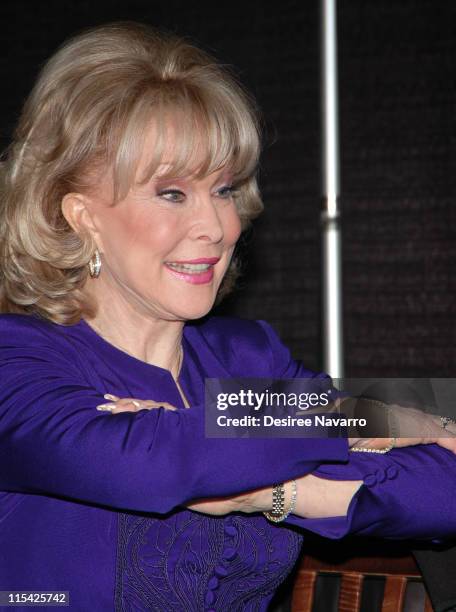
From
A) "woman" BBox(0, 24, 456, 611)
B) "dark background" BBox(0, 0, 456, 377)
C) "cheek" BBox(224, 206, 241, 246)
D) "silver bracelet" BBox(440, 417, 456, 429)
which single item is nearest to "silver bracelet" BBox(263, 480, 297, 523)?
"woman" BBox(0, 24, 456, 611)

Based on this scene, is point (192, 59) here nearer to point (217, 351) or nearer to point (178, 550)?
point (217, 351)

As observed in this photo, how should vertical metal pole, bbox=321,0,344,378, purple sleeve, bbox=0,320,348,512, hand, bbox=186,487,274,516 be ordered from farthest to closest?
1. vertical metal pole, bbox=321,0,344,378
2. hand, bbox=186,487,274,516
3. purple sleeve, bbox=0,320,348,512

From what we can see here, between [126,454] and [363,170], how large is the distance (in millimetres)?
1456

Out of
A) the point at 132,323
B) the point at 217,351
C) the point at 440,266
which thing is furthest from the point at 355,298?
the point at 132,323

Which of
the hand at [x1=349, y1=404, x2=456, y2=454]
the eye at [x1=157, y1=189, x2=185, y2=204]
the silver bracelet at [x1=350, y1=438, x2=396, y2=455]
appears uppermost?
the eye at [x1=157, y1=189, x2=185, y2=204]

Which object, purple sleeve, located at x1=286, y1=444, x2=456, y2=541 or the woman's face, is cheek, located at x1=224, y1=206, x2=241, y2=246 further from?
purple sleeve, located at x1=286, y1=444, x2=456, y2=541

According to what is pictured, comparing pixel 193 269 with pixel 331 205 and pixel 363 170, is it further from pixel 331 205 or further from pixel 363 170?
pixel 363 170

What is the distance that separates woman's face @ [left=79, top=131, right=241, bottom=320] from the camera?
5.05 feet

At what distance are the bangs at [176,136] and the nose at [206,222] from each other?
0.05m

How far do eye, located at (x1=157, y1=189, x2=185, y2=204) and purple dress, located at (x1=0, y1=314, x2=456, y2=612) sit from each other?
28cm

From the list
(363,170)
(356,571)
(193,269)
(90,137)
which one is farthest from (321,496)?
(363,170)

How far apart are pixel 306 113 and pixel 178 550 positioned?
146cm

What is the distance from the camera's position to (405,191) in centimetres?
250

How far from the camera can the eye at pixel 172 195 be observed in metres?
1.54
